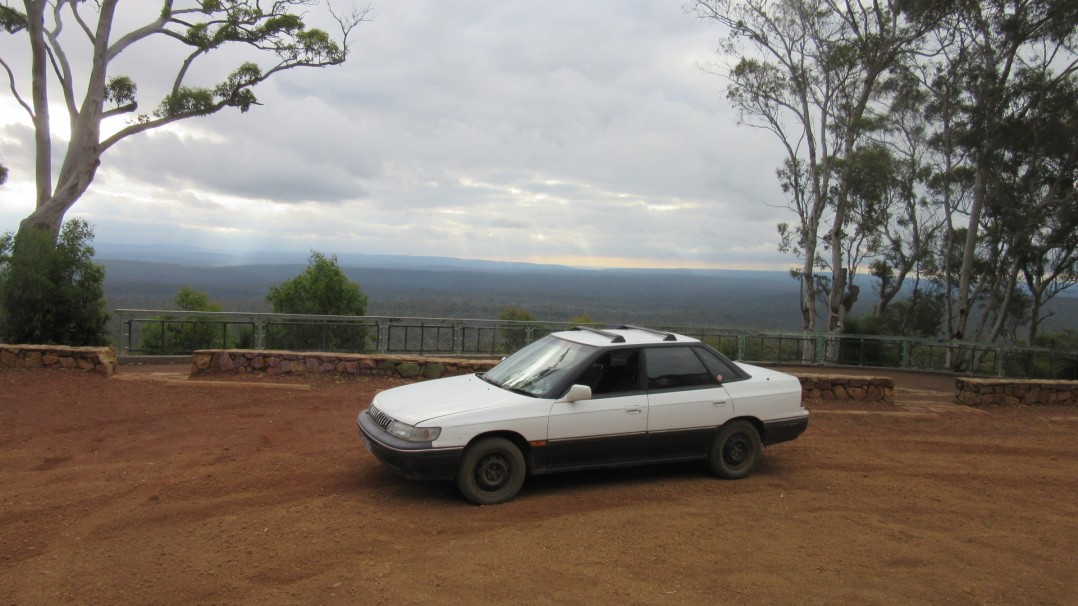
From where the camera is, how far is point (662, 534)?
5562 millimetres

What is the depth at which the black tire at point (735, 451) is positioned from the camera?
23.5 ft

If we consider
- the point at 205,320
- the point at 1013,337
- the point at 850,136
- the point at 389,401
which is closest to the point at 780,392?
the point at 389,401

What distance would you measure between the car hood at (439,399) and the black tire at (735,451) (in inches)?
80.4

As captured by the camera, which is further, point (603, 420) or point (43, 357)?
point (43, 357)

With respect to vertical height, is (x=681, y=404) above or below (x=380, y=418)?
above

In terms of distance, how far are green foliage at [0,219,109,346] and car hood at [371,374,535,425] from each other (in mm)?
12093

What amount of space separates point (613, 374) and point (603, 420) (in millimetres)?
496

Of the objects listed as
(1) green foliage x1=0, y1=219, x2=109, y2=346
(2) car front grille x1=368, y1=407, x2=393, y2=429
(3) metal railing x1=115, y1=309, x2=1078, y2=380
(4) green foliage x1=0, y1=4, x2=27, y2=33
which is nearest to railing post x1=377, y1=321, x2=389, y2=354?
(3) metal railing x1=115, y1=309, x2=1078, y2=380

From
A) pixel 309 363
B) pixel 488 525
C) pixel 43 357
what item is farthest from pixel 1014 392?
pixel 43 357

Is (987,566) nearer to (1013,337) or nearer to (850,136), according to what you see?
(850,136)

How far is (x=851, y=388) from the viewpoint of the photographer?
12805 millimetres

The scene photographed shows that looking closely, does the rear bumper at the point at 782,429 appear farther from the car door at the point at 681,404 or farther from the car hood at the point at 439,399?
the car hood at the point at 439,399

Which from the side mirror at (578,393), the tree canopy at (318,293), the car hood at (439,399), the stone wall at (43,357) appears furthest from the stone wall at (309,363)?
the tree canopy at (318,293)

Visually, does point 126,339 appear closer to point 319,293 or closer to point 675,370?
point 319,293
